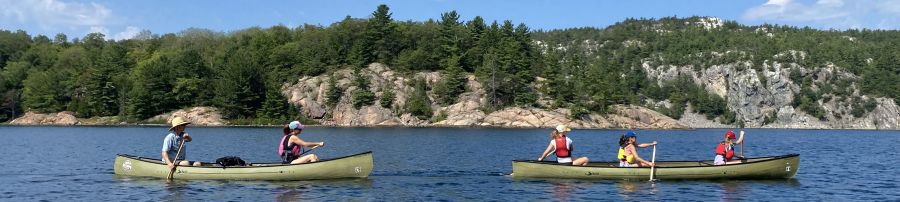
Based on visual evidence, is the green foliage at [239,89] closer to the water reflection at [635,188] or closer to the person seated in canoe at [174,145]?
the person seated in canoe at [174,145]

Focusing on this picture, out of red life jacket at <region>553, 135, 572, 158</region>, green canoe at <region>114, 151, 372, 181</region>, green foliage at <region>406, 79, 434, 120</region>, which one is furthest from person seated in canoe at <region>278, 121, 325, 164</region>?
green foliage at <region>406, 79, 434, 120</region>

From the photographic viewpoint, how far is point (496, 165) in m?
49.0

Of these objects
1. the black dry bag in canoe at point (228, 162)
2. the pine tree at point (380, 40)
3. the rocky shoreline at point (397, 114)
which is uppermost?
the pine tree at point (380, 40)

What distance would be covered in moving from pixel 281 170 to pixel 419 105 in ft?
359

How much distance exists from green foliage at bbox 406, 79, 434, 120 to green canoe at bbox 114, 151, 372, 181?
10764 centimetres

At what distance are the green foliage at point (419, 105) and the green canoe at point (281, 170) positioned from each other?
353ft

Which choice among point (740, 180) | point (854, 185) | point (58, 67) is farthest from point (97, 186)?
point (58, 67)

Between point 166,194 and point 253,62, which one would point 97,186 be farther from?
point 253,62

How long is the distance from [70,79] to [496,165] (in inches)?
5273

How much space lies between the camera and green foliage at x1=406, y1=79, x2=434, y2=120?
144625 mm

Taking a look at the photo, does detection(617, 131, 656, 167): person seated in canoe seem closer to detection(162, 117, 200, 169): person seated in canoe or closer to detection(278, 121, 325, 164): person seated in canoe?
detection(278, 121, 325, 164): person seated in canoe

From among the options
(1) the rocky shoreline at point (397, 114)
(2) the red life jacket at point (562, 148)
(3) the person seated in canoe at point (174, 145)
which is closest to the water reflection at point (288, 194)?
(3) the person seated in canoe at point (174, 145)

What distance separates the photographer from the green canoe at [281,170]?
116 ft

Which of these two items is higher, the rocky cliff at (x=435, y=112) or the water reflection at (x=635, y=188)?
the rocky cliff at (x=435, y=112)
